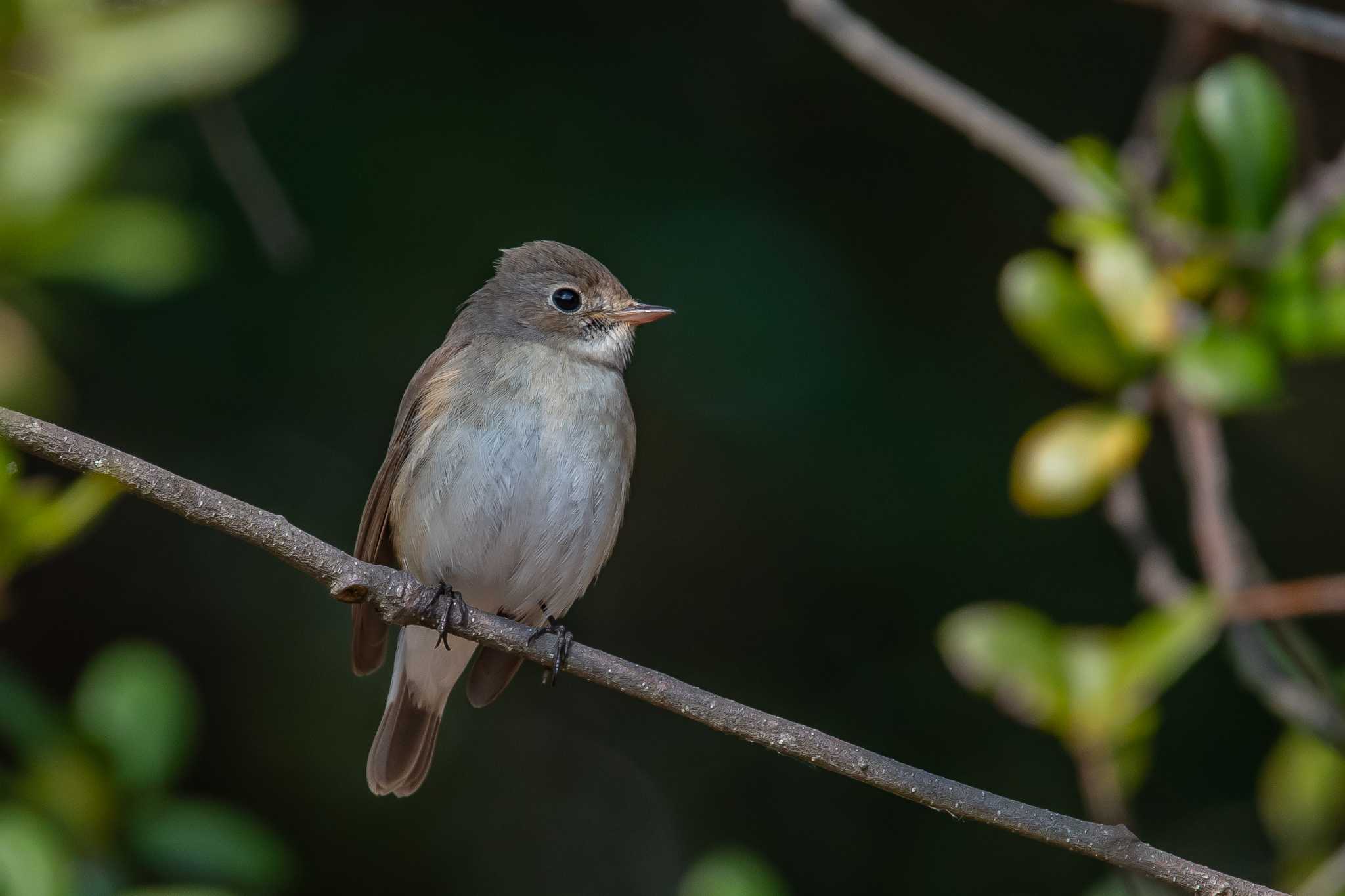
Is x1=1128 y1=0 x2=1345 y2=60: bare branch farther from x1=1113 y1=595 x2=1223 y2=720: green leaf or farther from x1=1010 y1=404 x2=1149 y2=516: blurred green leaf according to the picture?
x1=1113 y1=595 x2=1223 y2=720: green leaf

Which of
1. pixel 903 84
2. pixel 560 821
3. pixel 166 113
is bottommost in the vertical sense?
pixel 560 821

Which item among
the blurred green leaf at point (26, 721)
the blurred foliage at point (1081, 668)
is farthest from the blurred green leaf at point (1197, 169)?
the blurred green leaf at point (26, 721)

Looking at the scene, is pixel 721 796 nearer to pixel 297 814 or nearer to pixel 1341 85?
pixel 297 814

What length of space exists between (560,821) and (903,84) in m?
3.06

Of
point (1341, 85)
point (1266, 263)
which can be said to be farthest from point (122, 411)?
point (1341, 85)

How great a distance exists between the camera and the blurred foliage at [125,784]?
3.65 m

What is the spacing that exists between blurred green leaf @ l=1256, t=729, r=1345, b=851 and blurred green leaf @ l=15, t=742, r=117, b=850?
9.72 feet

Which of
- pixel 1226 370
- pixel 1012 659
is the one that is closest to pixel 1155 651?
pixel 1012 659

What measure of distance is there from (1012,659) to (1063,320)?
809 millimetres

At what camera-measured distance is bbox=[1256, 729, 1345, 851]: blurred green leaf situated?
12.3ft

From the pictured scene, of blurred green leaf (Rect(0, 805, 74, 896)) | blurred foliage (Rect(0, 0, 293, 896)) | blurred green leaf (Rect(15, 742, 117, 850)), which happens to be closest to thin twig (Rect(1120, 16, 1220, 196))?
blurred foliage (Rect(0, 0, 293, 896))

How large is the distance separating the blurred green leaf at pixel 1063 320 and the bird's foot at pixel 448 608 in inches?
57.0

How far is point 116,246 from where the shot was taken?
380cm

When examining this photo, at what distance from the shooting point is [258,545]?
102 inches
